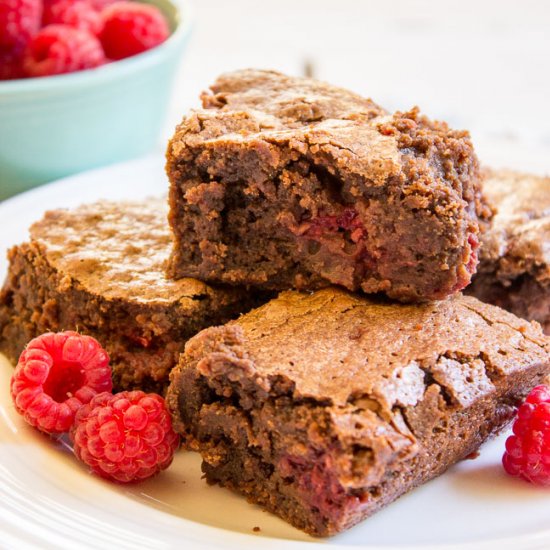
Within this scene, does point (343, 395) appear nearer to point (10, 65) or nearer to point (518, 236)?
point (518, 236)

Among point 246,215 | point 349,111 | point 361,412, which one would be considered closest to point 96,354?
point 246,215

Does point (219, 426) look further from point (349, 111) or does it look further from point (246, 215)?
point (349, 111)

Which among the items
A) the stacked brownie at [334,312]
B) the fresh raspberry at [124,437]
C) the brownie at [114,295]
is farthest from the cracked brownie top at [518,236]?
the fresh raspberry at [124,437]

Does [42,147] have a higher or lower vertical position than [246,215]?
lower

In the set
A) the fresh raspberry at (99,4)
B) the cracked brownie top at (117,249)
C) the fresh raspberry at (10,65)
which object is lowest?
the cracked brownie top at (117,249)

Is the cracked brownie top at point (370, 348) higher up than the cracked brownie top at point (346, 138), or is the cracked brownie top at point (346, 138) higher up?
the cracked brownie top at point (346, 138)

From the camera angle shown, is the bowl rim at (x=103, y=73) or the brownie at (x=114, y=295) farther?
the bowl rim at (x=103, y=73)

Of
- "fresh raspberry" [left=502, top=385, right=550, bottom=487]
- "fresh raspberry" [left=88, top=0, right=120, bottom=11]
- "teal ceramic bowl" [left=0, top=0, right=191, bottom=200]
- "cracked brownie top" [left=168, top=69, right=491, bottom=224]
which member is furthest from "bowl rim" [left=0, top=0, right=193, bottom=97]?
"fresh raspberry" [left=502, top=385, right=550, bottom=487]

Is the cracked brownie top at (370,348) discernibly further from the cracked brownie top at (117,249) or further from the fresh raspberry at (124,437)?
the cracked brownie top at (117,249)
